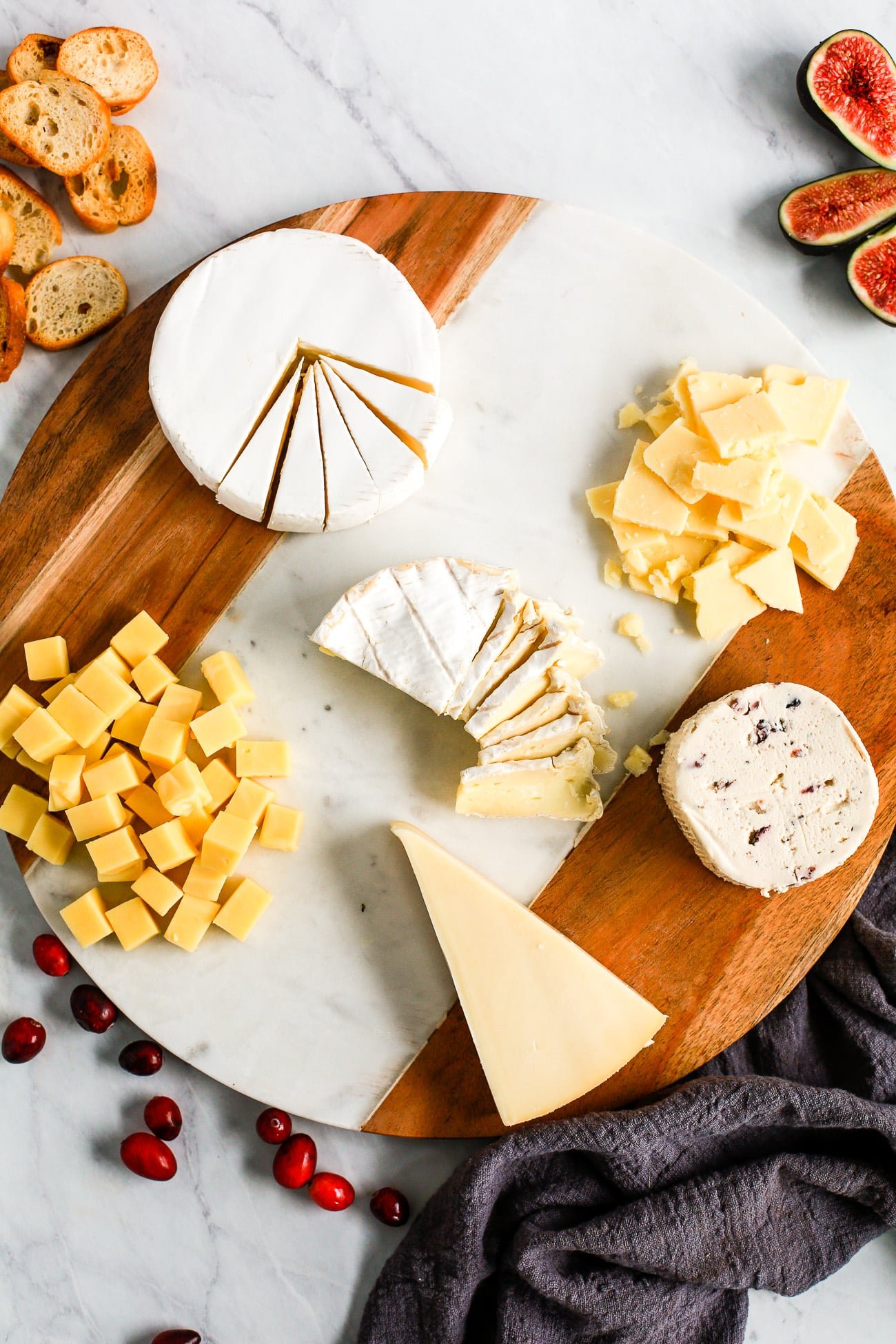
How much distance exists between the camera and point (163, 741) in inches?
98.4

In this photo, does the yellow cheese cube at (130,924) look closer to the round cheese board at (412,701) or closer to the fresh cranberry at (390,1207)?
the round cheese board at (412,701)

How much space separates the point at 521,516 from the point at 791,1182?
191 cm

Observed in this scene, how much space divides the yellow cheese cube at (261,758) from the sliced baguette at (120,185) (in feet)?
4.96

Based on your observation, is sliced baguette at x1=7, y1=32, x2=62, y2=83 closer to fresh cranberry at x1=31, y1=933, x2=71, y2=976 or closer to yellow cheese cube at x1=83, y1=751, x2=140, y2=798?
yellow cheese cube at x1=83, y1=751, x2=140, y2=798

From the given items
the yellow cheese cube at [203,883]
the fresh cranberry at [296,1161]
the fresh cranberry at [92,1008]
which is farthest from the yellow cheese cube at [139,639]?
the fresh cranberry at [296,1161]

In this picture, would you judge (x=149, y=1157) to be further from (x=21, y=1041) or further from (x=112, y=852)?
(x=112, y=852)

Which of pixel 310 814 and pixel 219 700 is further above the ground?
pixel 219 700

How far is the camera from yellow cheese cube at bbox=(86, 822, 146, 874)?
2.49 m

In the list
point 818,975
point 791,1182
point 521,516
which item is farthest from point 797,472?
point 791,1182

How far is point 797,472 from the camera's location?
2623mm

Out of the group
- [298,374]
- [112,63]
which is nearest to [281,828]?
[298,374]

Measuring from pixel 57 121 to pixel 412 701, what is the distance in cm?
182

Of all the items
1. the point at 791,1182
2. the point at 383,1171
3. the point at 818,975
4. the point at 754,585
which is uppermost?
the point at 754,585

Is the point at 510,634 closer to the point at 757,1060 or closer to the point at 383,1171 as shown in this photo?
the point at 757,1060
